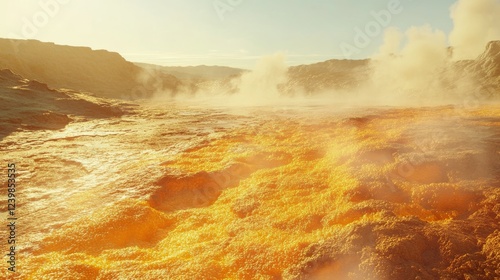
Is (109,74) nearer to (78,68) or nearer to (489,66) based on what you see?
Answer: (78,68)

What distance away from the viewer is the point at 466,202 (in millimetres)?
4691

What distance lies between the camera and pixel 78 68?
33.6 metres

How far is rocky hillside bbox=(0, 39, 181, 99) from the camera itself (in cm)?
2928

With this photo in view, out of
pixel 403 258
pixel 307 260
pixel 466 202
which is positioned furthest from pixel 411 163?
pixel 307 260

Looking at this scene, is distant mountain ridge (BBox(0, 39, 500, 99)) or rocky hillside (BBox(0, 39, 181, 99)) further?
distant mountain ridge (BBox(0, 39, 500, 99))

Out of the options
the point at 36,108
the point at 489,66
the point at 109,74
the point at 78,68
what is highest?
the point at 489,66

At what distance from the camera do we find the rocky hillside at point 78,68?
29.3 meters

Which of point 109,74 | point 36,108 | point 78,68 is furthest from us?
point 109,74

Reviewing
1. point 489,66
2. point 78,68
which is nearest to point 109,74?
point 78,68

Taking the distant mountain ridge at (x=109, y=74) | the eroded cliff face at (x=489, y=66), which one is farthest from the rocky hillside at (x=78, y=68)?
the eroded cliff face at (x=489, y=66)

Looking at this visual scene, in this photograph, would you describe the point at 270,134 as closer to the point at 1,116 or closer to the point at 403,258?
the point at 403,258

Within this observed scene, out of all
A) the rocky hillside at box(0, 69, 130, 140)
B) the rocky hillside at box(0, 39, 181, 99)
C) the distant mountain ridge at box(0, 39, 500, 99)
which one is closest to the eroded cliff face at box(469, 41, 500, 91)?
the distant mountain ridge at box(0, 39, 500, 99)

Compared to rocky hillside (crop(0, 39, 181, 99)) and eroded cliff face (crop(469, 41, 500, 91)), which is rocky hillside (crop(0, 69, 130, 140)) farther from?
eroded cliff face (crop(469, 41, 500, 91))

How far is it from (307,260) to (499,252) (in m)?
2.07
